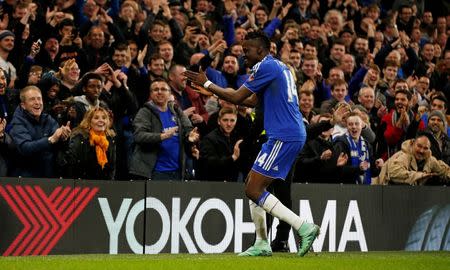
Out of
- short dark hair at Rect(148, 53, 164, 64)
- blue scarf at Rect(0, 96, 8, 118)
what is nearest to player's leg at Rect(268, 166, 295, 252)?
blue scarf at Rect(0, 96, 8, 118)

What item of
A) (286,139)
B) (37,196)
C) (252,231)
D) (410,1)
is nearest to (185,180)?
(252,231)

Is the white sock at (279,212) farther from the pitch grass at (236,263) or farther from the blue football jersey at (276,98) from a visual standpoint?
the blue football jersey at (276,98)

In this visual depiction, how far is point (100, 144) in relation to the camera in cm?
1439

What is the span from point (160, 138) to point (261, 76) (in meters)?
3.04

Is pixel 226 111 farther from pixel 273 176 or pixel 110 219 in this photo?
pixel 273 176

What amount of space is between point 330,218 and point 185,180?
2.36 meters

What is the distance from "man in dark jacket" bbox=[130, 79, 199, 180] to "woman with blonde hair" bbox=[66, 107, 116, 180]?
2.03ft

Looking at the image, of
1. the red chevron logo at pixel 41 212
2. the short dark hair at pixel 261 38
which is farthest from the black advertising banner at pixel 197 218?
the short dark hair at pixel 261 38

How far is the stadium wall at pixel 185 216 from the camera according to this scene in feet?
45.3

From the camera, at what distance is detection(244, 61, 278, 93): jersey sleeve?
12211 mm

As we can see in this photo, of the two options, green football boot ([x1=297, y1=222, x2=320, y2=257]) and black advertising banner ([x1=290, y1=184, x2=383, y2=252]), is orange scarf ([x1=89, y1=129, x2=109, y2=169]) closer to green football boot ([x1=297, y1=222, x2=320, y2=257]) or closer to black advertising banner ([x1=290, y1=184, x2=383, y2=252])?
black advertising banner ([x1=290, y1=184, x2=383, y2=252])

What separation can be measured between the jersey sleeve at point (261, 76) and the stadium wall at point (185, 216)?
2957 millimetres

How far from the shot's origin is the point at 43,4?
742 inches

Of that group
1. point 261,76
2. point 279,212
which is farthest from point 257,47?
point 279,212
